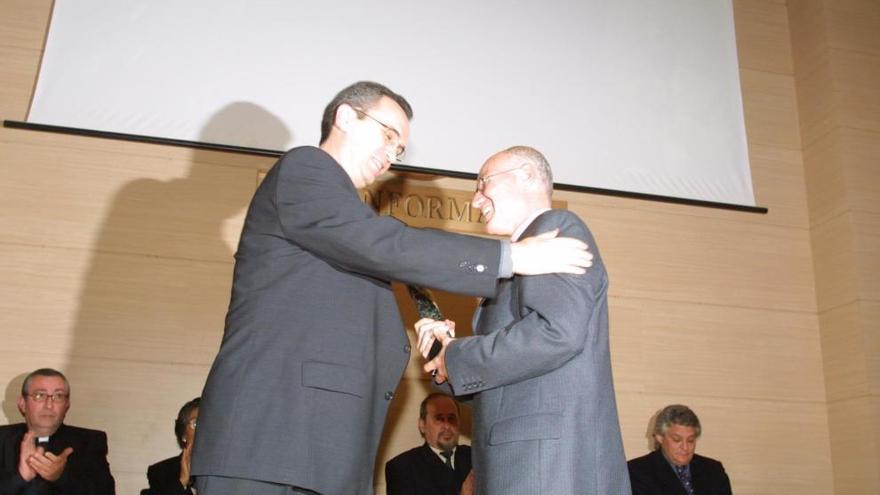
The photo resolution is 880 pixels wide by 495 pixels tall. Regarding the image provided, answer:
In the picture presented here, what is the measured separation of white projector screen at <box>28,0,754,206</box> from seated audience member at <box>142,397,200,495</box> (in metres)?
1.57

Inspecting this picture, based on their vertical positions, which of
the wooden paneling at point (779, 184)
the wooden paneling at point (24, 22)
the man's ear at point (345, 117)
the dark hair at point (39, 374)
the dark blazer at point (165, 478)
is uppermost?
the wooden paneling at point (24, 22)

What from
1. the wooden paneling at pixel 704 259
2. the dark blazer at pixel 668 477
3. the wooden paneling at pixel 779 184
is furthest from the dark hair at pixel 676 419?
the wooden paneling at pixel 779 184

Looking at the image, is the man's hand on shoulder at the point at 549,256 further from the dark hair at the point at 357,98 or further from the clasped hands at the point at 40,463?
the clasped hands at the point at 40,463

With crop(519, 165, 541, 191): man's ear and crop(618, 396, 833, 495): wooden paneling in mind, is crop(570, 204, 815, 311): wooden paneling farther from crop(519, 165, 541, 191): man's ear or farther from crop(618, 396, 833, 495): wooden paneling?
crop(519, 165, 541, 191): man's ear

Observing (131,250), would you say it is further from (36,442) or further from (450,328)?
(450,328)

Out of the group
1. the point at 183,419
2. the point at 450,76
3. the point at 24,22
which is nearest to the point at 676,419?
the point at 450,76

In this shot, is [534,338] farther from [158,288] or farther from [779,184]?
[779,184]

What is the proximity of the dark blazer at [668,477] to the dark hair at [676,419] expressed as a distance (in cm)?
→ 15

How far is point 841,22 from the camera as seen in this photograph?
5793 millimetres

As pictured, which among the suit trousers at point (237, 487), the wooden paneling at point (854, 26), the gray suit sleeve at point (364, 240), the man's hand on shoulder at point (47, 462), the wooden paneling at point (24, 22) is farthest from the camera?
the wooden paneling at point (854, 26)

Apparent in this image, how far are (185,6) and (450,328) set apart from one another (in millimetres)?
3332

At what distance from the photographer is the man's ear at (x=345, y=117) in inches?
87.1

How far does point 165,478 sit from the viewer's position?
410 cm

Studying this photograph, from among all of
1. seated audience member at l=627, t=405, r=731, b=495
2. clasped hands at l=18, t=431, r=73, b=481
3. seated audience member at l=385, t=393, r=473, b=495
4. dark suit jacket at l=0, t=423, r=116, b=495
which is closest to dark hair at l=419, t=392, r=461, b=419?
seated audience member at l=385, t=393, r=473, b=495
